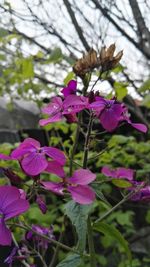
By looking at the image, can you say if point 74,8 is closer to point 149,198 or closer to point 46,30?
point 46,30

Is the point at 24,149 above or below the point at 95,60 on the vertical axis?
below

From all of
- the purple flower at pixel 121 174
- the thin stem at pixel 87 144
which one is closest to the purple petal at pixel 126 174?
the purple flower at pixel 121 174

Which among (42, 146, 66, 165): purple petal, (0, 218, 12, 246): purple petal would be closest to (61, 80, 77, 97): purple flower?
(42, 146, 66, 165): purple petal

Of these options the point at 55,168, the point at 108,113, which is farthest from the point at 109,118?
the point at 55,168

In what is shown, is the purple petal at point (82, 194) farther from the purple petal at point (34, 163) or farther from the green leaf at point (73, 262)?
the green leaf at point (73, 262)

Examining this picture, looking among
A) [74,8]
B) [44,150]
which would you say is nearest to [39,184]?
[44,150]

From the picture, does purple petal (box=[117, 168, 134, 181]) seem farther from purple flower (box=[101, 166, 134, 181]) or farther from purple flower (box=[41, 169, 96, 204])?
purple flower (box=[41, 169, 96, 204])

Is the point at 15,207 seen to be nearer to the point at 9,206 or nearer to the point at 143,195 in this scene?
the point at 9,206
